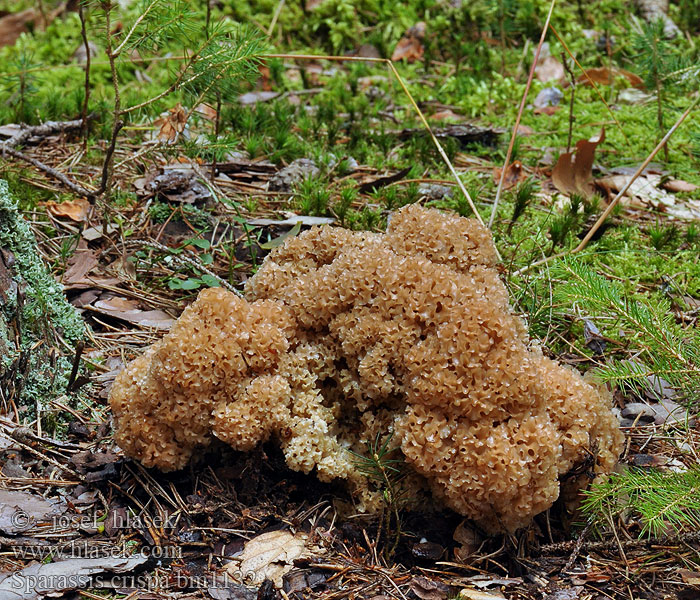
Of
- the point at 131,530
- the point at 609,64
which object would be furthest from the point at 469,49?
the point at 131,530

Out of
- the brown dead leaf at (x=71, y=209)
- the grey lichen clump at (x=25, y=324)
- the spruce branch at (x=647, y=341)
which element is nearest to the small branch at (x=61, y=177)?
the brown dead leaf at (x=71, y=209)

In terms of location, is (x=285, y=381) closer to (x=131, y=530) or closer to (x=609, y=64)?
(x=131, y=530)

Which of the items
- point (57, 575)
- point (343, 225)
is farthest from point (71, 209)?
point (57, 575)

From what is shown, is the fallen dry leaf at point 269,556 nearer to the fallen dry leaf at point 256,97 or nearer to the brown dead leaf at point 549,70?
the fallen dry leaf at point 256,97

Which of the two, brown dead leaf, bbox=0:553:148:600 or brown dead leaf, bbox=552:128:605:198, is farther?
brown dead leaf, bbox=552:128:605:198

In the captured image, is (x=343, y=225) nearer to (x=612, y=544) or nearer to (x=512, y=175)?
(x=512, y=175)

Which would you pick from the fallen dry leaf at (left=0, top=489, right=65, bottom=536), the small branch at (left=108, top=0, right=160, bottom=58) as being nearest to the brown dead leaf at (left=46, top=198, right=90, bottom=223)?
the small branch at (left=108, top=0, right=160, bottom=58)

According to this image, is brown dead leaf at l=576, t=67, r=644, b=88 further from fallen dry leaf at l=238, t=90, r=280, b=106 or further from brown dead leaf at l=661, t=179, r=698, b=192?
fallen dry leaf at l=238, t=90, r=280, b=106
